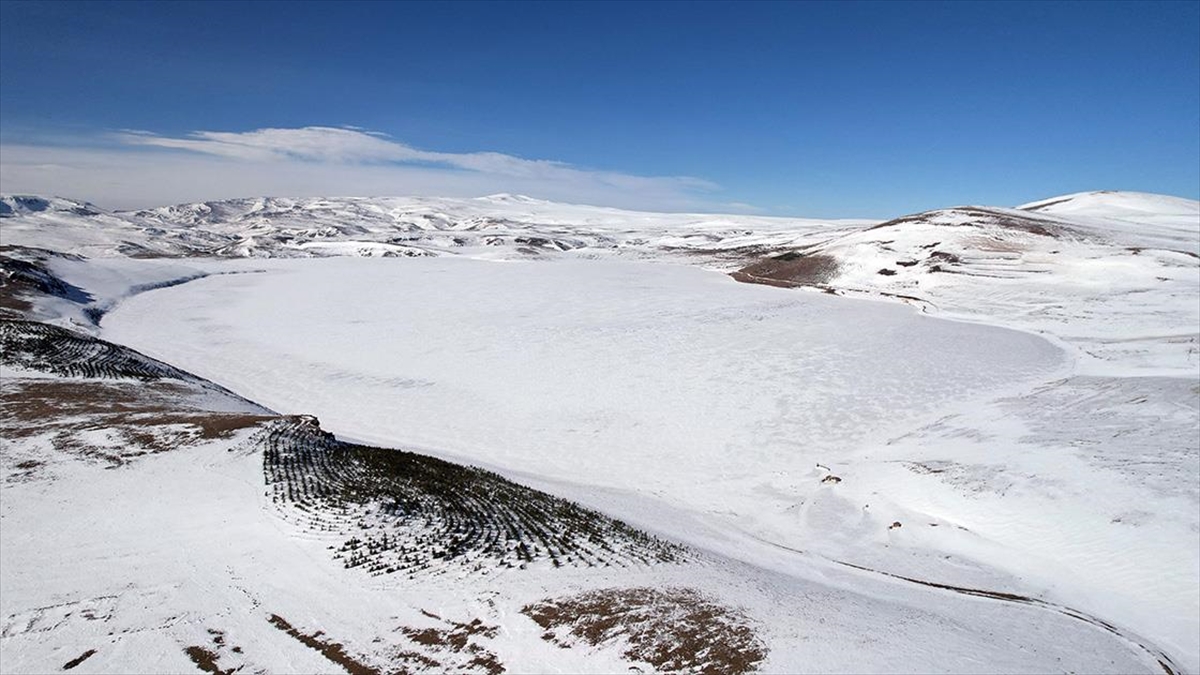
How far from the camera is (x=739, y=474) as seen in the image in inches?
709

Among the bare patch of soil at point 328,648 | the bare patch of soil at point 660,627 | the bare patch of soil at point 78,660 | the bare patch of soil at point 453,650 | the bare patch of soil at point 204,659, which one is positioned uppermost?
the bare patch of soil at point 660,627

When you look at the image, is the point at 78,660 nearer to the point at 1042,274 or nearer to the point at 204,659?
the point at 204,659

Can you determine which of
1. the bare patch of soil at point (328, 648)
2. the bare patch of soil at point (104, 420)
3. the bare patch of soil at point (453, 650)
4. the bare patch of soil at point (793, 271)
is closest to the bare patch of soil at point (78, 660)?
the bare patch of soil at point (328, 648)

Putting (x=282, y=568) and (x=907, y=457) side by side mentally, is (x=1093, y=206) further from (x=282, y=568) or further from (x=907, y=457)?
(x=282, y=568)

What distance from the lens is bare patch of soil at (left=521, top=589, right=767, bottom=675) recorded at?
7.77 metres

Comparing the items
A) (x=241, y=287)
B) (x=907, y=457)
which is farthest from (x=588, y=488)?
(x=241, y=287)

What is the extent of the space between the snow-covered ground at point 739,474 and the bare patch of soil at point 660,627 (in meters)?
0.31

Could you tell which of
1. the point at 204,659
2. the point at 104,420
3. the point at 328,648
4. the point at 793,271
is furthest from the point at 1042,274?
the point at 104,420

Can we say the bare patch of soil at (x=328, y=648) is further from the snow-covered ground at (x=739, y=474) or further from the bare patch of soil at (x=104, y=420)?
the bare patch of soil at (x=104, y=420)

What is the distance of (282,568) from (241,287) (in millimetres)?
60674

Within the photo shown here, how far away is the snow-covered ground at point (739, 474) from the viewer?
8.80m

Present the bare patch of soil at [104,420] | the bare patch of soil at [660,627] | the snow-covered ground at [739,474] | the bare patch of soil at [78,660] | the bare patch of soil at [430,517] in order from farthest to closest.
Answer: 1. the bare patch of soil at [104,420]
2. the bare patch of soil at [430,517]
3. the snow-covered ground at [739,474]
4. the bare patch of soil at [660,627]
5. the bare patch of soil at [78,660]

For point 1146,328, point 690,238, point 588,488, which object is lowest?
point 588,488

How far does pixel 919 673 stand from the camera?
312 inches
